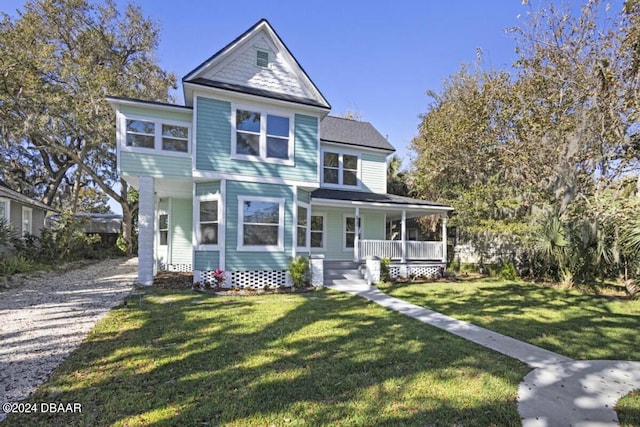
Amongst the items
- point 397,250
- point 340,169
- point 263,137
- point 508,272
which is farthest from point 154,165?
point 508,272

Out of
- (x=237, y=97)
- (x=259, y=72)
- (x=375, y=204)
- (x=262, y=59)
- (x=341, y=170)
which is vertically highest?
(x=262, y=59)

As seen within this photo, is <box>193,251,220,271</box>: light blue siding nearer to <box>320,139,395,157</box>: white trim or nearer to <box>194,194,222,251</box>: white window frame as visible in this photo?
<box>194,194,222,251</box>: white window frame

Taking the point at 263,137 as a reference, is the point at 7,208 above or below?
below

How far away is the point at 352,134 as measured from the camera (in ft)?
55.6

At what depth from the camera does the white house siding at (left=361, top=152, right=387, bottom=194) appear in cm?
1631

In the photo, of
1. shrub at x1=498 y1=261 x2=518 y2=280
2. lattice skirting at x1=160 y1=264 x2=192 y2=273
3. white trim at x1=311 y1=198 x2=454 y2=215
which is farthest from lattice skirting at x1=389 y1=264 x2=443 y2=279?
lattice skirting at x1=160 y1=264 x2=192 y2=273

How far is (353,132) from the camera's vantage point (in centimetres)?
1719

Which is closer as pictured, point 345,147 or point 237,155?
point 237,155

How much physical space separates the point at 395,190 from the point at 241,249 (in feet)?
46.1

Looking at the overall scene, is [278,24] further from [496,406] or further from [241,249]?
[496,406]

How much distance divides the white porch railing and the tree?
14.9 metres

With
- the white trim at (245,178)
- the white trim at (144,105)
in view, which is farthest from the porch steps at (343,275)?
the white trim at (144,105)

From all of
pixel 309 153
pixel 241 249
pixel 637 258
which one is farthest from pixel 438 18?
pixel 241 249

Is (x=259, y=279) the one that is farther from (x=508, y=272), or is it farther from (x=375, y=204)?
(x=508, y=272)
